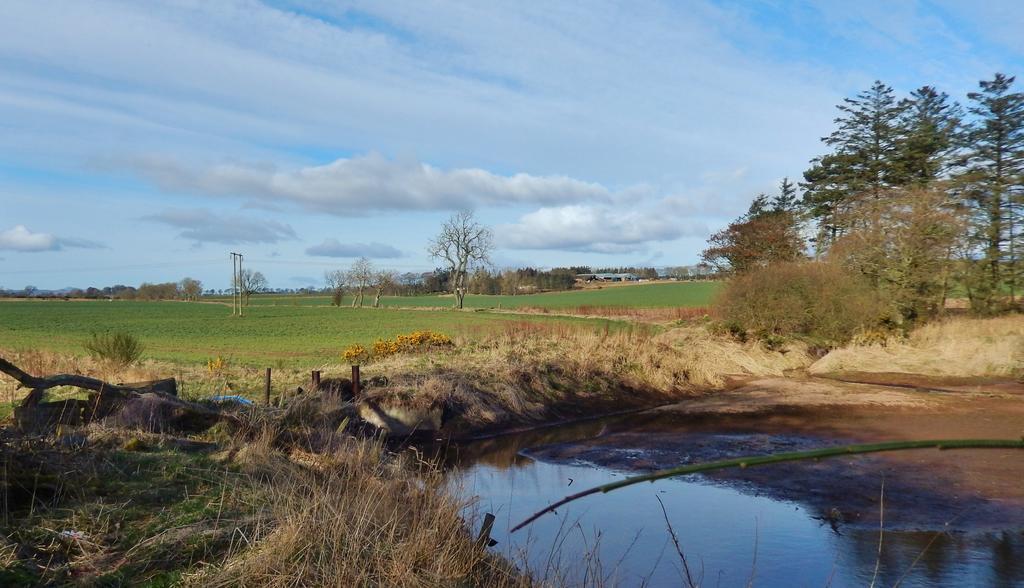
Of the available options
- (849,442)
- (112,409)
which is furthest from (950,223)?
(112,409)

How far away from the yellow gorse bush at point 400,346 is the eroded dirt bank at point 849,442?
783cm

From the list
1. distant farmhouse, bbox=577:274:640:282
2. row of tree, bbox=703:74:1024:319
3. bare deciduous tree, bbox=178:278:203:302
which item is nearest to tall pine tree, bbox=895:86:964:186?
row of tree, bbox=703:74:1024:319

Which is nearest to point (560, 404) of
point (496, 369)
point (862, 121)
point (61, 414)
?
point (496, 369)

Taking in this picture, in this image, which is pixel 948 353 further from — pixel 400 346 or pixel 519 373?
pixel 400 346

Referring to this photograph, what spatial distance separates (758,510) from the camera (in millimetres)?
10180

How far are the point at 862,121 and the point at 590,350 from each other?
88.7ft

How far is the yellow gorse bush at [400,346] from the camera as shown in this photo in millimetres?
22297

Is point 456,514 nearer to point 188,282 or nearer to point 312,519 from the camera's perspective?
point 312,519

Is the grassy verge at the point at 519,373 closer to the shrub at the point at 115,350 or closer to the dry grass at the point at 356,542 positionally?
the shrub at the point at 115,350

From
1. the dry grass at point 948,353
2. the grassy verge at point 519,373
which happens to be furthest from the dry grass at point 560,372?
the dry grass at point 948,353

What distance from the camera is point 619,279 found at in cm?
13150

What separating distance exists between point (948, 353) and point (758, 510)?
1734 centimetres

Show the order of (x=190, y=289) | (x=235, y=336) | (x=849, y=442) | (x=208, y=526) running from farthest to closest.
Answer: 1. (x=190, y=289)
2. (x=235, y=336)
3. (x=849, y=442)
4. (x=208, y=526)

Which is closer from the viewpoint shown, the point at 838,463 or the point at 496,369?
the point at 838,463
